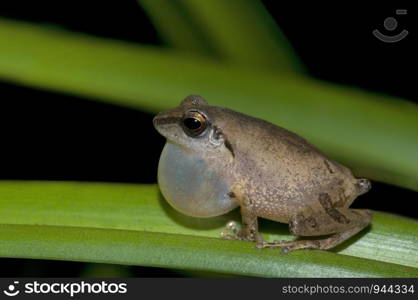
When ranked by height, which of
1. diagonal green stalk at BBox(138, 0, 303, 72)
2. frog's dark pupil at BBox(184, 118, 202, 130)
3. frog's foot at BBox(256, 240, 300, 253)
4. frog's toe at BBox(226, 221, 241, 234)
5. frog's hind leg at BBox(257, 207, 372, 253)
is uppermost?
diagonal green stalk at BBox(138, 0, 303, 72)

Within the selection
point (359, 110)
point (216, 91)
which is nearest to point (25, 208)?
point (216, 91)

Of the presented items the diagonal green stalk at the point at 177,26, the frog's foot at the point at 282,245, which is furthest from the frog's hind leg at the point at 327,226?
the diagonal green stalk at the point at 177,26

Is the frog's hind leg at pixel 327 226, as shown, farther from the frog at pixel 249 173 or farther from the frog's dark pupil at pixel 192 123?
the frog's dark pupil at pixel 192 123

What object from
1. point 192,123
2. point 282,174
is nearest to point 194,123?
point 192,123

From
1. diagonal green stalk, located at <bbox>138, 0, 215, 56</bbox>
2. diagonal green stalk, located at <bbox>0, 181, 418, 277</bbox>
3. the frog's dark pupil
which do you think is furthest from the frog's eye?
diagonal green stalk, located at <bbox>138, 0, 215, 56</bbox>

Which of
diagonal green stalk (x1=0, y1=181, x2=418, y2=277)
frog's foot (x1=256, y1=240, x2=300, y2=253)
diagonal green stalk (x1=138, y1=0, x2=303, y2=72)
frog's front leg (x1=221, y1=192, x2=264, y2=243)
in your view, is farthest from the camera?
diagonal green stalk (x1=138, y1=0, x2=303, y2=72)

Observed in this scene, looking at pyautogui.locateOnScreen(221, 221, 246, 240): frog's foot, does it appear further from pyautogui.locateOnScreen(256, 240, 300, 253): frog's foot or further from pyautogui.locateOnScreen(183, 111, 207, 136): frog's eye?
pyautogui.locateOnScreen(183, 111, 207, 136): frog's eye

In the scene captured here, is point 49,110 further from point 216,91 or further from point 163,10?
point 216,91
